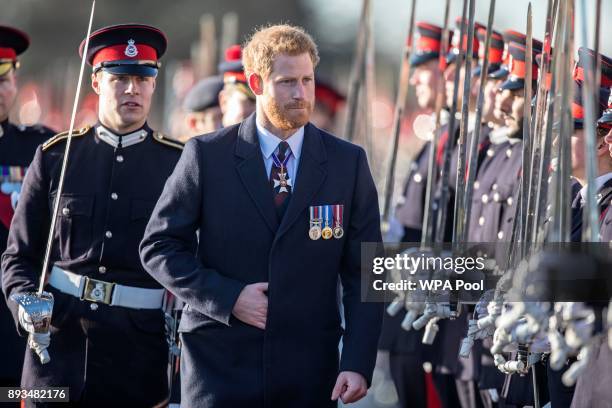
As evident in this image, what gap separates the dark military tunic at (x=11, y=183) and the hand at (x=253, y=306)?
6.92 feet

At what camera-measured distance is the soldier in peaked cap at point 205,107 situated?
9.69m

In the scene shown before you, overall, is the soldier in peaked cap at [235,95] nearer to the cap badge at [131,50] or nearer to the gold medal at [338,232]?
the cap badge at [131,50]

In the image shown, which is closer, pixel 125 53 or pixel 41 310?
pixel 41 310

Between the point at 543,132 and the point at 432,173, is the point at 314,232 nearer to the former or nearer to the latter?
the point at 543,132

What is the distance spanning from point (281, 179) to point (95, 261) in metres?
1.17

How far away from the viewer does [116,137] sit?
6.59m

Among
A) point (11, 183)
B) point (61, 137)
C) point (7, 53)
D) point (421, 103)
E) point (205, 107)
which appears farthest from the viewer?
point (205, 107)

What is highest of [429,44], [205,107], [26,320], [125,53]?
[429,44]

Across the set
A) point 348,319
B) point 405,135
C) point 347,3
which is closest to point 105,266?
point 348,319

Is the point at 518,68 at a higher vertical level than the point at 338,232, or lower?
higher

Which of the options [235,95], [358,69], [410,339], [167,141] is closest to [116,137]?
[167,141]

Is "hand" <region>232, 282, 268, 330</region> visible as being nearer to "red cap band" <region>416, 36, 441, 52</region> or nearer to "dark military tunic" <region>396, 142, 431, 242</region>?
"dark military tunic" <region>396, 142, 431, 242</region>

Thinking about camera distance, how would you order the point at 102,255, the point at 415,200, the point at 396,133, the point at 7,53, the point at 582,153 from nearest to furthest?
the point at 582,153 < the point at 102,255 < the point at 7,53 < the point at 396,133 < the point at 415,200
